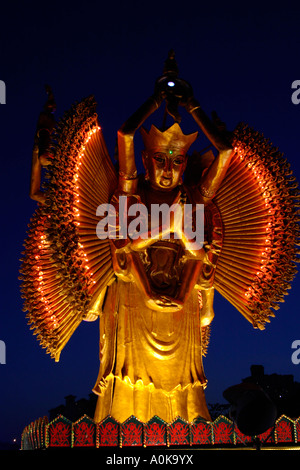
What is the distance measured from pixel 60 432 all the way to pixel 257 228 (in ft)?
13.9

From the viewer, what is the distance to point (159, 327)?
29.8ft

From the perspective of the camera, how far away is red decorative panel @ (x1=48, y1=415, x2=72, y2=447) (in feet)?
23.5

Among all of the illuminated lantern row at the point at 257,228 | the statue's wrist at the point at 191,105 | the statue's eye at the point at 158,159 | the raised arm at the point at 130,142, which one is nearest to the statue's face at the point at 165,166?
the statue's eye at the point at 158,159

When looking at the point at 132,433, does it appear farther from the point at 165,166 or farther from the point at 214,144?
the point at 214,144

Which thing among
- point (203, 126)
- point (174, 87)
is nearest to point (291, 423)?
point (203, 126)

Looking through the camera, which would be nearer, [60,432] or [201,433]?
[60,432]

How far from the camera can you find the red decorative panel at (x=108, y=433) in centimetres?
719

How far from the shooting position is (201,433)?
7.34m

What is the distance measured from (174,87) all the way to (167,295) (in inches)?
115

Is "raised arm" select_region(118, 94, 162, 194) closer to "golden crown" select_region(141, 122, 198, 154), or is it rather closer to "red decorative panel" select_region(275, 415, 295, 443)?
"golden crown" select_region(141, 122, 198, 154)

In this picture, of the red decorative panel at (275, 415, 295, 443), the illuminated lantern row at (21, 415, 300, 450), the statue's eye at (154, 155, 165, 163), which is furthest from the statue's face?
the red decorative panel at (275, 415, 295, 443)

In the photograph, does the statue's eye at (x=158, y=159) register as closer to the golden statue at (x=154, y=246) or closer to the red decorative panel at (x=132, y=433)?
the golden statue at (x=154, y=246)

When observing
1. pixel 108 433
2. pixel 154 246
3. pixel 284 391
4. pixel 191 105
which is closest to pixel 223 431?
pixel 108 433
